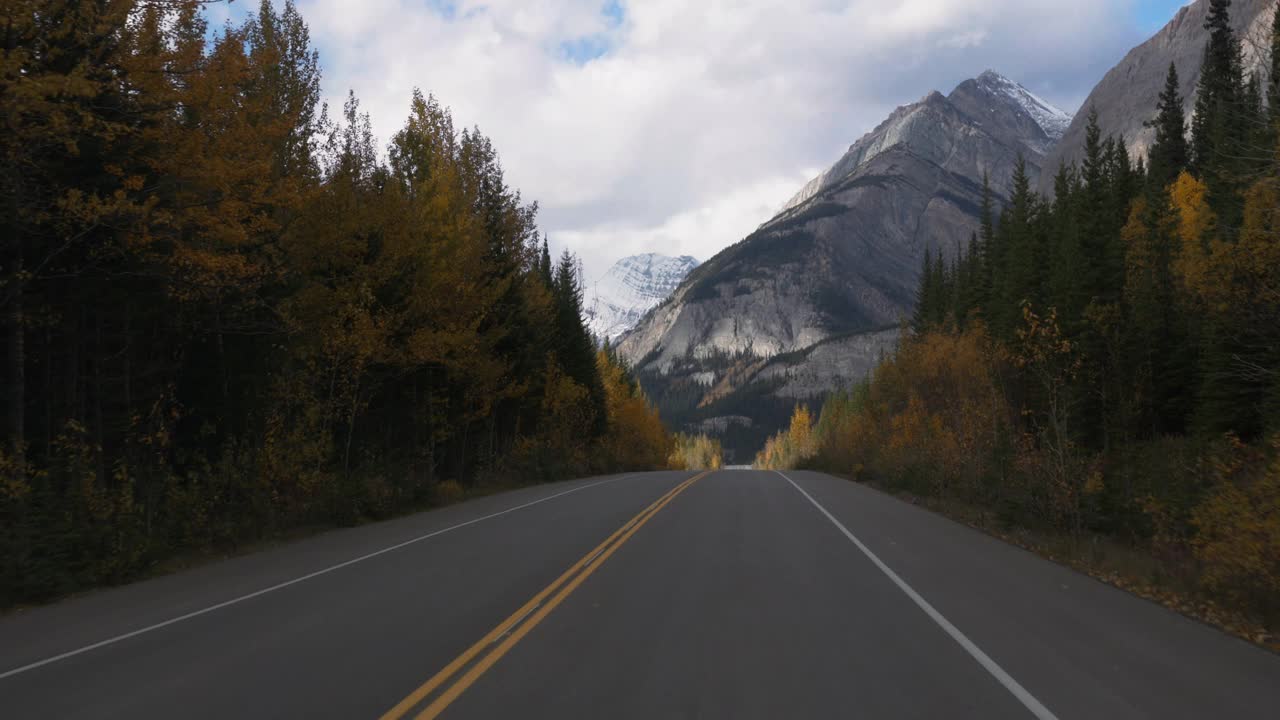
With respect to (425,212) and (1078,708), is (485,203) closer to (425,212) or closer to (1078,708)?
(425,212)

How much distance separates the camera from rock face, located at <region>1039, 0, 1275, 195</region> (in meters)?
158

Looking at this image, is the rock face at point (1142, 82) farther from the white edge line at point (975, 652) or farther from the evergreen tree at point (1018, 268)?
the white edge line at point (975, 652)

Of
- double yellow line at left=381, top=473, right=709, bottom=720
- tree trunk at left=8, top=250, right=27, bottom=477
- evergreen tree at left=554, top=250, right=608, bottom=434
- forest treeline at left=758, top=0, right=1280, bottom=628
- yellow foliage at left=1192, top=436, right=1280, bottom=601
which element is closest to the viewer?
double yellow line at left=381, top=473, right=709, bottom=720

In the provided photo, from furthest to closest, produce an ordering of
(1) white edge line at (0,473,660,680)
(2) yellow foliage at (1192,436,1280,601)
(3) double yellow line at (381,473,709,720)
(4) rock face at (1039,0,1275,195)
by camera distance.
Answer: (4) rock face at (1039,0,1275,195), (2) yellow foliage at (1192,436,1280,601), (1) white edge line at (0,473,660,680), (3) double yellow line at (381,473,709,720)

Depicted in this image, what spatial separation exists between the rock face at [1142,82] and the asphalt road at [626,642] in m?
167

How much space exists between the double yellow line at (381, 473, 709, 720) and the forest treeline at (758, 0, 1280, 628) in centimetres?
730

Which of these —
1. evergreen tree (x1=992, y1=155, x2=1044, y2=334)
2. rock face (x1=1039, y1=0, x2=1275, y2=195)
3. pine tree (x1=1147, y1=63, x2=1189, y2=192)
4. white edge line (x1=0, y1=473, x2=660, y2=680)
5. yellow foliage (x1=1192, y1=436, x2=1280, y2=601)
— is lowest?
white edge line (x1=0, y1=473, x2=660, y2=680)

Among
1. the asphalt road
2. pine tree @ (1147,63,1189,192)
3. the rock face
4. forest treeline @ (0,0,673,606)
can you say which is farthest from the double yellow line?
the rock face

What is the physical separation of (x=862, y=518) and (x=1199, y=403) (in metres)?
26.3

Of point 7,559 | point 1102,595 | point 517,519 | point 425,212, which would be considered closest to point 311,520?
point 517,519

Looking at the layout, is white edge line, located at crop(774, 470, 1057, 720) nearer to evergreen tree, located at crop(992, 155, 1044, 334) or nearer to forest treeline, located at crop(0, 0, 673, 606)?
forest treeline, located at crop(0, 0, 673, 606)

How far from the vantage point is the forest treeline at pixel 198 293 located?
10.2 m

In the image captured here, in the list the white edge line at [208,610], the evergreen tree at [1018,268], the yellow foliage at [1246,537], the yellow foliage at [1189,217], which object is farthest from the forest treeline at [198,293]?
the evergreen tree at [1018,268]

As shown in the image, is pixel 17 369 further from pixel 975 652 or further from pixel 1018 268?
pixel 1018 268
